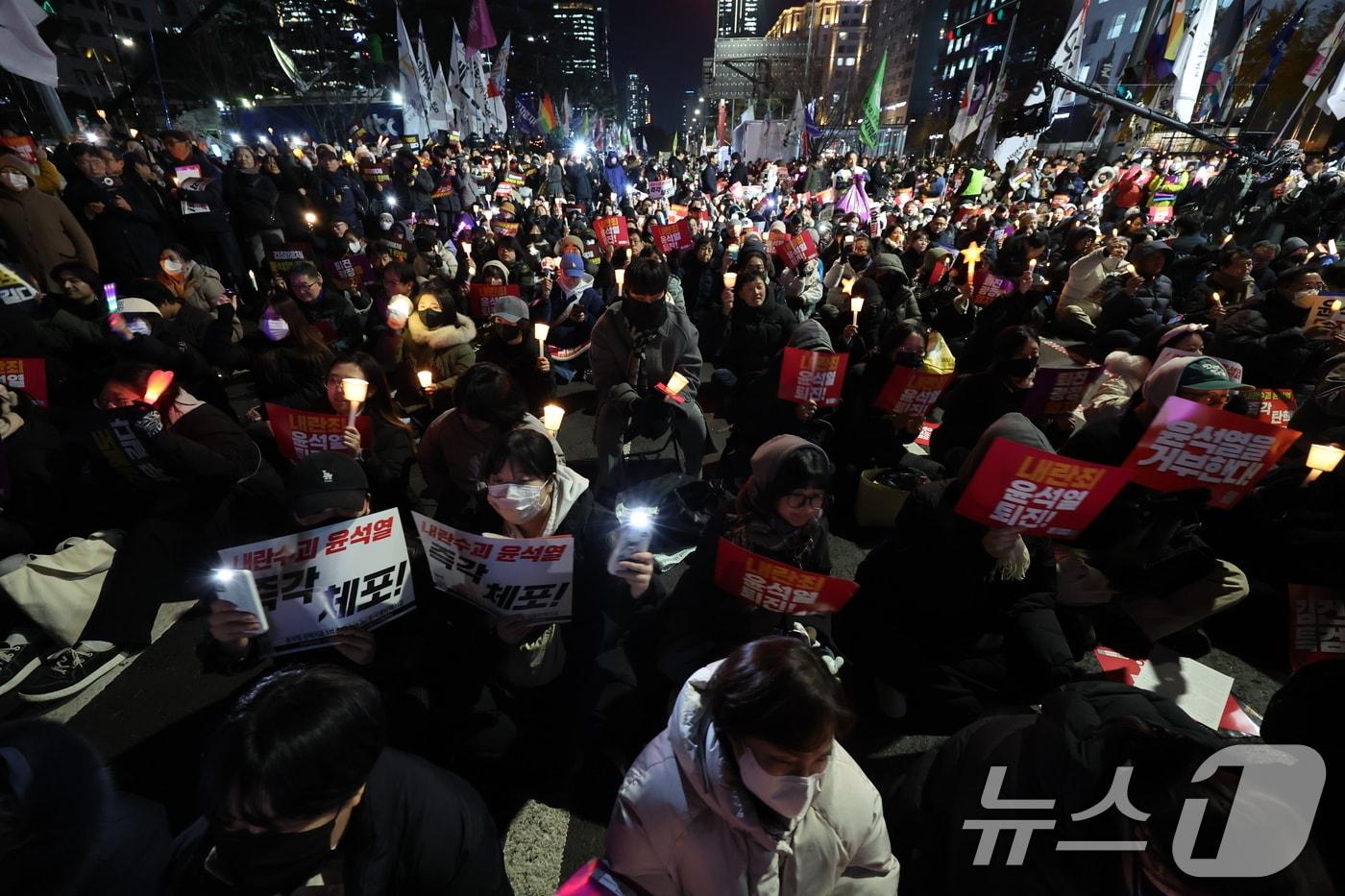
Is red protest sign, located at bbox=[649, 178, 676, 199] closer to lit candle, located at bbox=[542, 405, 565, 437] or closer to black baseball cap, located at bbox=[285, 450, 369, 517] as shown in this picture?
lit candle, located at bbox=[542, 405, 565, 437]

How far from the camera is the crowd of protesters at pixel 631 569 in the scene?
1490mm

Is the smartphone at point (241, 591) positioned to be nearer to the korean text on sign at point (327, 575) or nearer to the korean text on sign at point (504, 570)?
the korean text on sign at point (327, 575)

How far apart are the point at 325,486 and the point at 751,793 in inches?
82.5

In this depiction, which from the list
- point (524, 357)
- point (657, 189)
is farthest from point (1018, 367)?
point (657, 189)

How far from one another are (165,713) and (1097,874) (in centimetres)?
444

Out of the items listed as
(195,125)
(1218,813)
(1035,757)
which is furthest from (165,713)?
(195,125)

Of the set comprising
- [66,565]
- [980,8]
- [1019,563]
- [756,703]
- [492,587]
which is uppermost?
[980,8]

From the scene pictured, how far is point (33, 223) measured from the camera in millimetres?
6930

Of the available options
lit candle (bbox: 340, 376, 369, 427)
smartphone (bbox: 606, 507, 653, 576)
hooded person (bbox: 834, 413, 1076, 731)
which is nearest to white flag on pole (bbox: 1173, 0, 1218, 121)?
hooded person (bbox: 834, 413, 1076, 731)

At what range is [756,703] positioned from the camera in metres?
1.57

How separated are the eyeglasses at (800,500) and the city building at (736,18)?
566 ft

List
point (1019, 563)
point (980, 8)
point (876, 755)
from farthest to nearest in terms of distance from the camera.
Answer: point (980, 8), point (876, 755), point (1019, 563)

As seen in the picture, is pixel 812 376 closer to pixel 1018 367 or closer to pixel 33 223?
pixel 1018 367

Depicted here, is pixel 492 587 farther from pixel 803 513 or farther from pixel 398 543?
pixel 803 513
